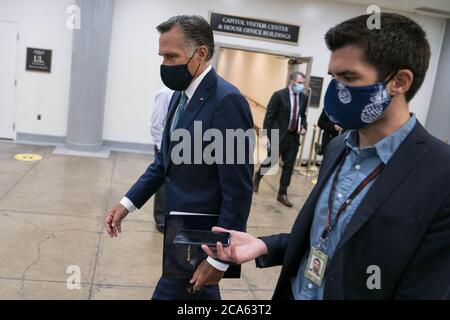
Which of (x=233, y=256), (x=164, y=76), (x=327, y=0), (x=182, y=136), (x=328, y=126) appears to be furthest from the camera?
(x=327, y=0)

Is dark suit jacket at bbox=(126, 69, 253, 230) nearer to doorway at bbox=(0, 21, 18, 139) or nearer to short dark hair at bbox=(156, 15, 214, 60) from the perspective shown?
short dark hair at bbox=(156, 15, 214, 60)

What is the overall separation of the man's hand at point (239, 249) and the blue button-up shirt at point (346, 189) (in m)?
0.17

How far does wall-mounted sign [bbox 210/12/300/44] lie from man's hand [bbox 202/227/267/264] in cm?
738

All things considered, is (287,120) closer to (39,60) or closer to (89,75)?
(89,75)

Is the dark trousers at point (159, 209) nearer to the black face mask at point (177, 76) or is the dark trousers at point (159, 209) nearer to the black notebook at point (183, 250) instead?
the black face mask at point (177, 76)

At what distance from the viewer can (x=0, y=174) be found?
240 inches

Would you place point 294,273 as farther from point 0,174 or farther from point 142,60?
point 142,60

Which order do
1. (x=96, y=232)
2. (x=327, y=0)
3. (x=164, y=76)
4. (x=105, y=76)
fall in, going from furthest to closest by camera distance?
(x=327, y=0)
(x=105, y=76)
(x=96, y=232)
(x=164, y=76)

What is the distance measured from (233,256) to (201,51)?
3.89 feet

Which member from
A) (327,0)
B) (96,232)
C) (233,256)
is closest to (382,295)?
(233,256)

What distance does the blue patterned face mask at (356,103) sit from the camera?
4.17ft

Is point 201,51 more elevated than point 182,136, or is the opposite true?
point 201,51

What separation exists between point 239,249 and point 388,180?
579 millimetres

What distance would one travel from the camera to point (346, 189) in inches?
53.5
